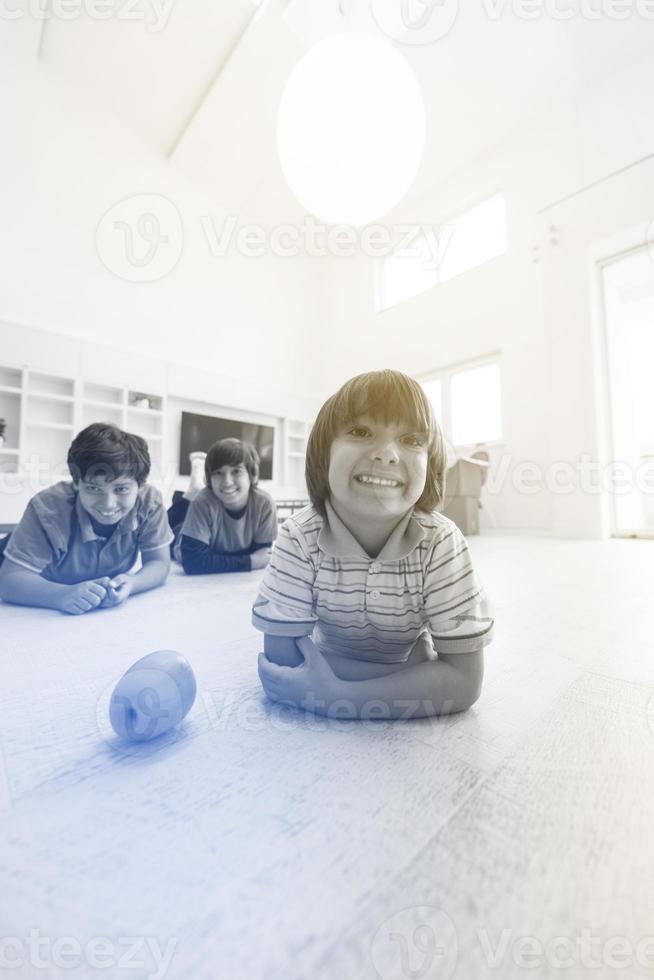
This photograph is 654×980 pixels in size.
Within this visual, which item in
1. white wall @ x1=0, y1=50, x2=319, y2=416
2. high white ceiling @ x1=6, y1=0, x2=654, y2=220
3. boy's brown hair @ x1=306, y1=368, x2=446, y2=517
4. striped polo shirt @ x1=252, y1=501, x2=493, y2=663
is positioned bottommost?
striped polo shirt @ x1=252, y1=501, x2=493, y2=663

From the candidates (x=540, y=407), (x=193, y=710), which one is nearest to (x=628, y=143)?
(x=540, y=407)

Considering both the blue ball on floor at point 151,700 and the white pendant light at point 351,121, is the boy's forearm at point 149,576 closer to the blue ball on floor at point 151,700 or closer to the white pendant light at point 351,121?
the blue ball on floor at point 151,700

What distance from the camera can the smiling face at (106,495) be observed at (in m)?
1.03

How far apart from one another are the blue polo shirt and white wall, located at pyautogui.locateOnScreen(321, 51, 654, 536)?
3014mm

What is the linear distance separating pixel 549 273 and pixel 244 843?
3982 millimetres

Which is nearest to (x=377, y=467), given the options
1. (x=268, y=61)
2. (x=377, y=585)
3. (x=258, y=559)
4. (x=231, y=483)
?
(x=377, y=585)

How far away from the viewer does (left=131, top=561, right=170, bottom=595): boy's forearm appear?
48.0 inches

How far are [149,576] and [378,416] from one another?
1.03 m

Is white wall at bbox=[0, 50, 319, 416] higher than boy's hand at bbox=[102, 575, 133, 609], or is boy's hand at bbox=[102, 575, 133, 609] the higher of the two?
white wall at bbox=[0, 50, 319, 416]

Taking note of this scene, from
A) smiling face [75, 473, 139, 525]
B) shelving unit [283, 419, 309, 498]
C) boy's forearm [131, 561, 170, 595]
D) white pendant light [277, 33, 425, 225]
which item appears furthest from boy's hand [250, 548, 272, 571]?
shelving unit [283, 419, 309, 498]

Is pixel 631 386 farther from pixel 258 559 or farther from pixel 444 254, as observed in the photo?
pixel 258 559

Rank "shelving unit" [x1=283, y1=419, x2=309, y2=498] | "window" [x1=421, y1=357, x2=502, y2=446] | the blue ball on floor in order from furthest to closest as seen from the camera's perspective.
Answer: "shelving unit" [x1=283, y1=419, x2=309, y2=498]
"window" [x1=421, y1=357, x2=502, y2=446]
the blue ball on floor

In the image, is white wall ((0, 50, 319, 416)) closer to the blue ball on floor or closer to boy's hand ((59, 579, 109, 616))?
boy's hand ((59, 579, 109, 616))

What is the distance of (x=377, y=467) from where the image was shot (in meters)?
0.50
